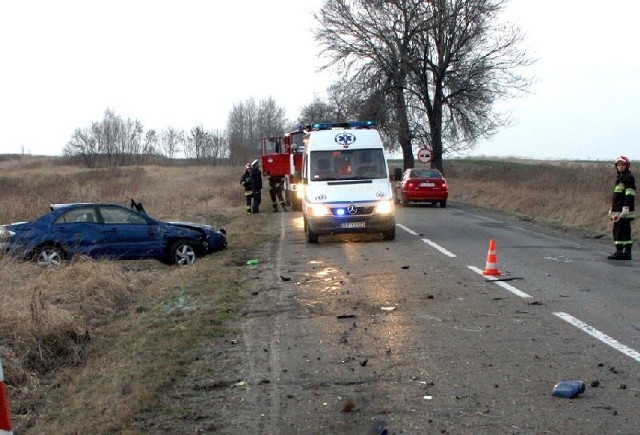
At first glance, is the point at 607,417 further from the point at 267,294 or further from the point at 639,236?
the point at 639,236

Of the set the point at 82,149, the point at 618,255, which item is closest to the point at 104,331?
the point at 618,255

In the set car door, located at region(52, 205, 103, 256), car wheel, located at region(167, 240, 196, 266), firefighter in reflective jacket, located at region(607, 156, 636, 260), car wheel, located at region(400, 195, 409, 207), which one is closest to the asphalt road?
firefighter in reflective jacket, located at region(607, 156, 636, 260)

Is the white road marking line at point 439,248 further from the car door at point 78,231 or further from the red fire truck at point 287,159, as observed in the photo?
the red fire truck at point 287,159

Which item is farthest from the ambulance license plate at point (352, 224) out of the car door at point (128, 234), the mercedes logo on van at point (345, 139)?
the car door at point (128, 234)

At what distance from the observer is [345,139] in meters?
18.3

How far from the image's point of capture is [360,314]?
9383 millimetres

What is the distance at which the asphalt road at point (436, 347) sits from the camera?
555 cm

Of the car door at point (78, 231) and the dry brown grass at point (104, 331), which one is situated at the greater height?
the car door at point (78, 231)

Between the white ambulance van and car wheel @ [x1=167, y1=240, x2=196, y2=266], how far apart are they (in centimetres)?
311

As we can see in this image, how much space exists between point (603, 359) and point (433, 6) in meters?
38.1

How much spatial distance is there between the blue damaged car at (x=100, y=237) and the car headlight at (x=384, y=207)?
3.97 metres

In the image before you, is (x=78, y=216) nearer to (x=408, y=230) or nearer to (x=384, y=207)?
(x=384, y=207)

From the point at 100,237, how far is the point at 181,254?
1.66m

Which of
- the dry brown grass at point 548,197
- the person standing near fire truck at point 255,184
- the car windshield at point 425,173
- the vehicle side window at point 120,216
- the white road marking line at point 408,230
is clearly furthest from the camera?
the car windshield at point 425,173
